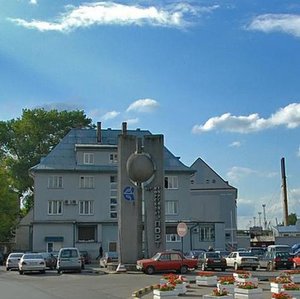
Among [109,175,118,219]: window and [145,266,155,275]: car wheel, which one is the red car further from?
[109,175,118,219]: window

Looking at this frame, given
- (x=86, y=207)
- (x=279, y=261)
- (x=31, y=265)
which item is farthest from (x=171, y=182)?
(x=31, y=265)

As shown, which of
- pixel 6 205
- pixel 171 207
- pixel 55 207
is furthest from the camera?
pixel 6 205

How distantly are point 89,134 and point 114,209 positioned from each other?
1092 centimetres

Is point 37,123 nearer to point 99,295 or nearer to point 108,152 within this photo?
point 108,152

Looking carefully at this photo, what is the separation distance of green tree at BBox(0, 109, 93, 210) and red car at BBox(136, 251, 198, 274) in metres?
46.0

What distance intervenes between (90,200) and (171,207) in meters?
9.23

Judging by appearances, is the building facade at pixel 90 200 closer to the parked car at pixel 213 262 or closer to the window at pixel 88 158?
the window at pixel 88 158

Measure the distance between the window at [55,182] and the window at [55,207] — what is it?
1700 mm

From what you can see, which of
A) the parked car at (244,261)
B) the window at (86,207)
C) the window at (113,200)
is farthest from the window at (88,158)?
the parked car at (244,261)

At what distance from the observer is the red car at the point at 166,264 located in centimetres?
3659

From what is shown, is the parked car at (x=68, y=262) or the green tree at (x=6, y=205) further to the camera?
the green tree at (x=6, y=205)

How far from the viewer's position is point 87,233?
66.5m

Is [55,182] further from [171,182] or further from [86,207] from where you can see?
[171,182]

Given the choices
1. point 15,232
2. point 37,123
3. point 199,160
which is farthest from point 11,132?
point 199,160
